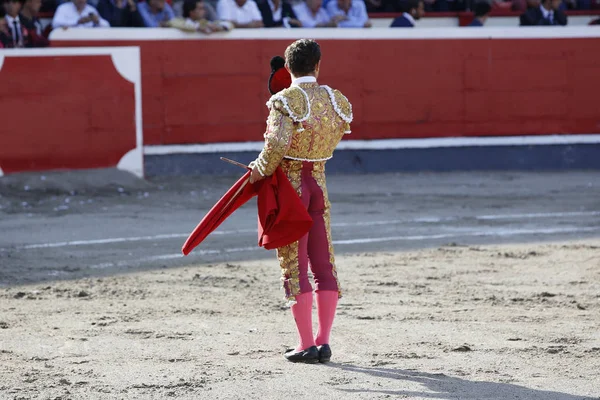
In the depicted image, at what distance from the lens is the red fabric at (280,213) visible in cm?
374

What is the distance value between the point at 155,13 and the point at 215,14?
0.59 metres

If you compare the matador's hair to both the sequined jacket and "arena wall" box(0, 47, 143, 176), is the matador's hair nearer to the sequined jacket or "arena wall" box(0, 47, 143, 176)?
the sequined jacket

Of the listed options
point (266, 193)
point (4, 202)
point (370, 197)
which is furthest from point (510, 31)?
point (266, 193)

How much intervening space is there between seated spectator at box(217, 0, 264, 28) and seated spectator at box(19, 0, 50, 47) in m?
1.65

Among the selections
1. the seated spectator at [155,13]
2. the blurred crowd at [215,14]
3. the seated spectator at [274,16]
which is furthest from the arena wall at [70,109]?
the seated spectator at [274,16]

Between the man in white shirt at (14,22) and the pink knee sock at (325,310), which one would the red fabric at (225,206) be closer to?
the pink knee sock at (325,310)

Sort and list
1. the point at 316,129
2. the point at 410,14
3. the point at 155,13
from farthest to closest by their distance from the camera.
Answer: the point at 410,14 < the point at 155,13 < the point at 316,129

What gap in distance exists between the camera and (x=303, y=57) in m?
3.77

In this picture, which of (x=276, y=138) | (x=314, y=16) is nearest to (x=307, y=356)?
(x=276, y=138)

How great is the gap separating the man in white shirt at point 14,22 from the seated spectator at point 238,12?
1876mm

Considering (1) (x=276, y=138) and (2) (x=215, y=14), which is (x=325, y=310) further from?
(2) (x=215, y=14)

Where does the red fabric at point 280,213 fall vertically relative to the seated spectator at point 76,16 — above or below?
below

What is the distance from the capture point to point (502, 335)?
170 inches

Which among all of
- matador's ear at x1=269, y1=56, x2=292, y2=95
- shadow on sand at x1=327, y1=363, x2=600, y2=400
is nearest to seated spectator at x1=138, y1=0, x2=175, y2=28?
matador's ear at x1=269, y1=56, x2=292, y2=95
